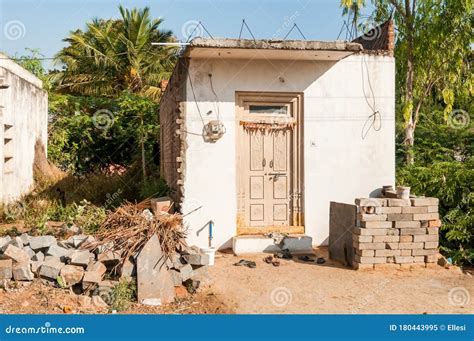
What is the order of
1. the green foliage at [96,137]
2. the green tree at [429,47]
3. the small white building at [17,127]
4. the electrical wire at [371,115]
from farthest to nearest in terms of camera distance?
the green foliage at [96,137] → the green tree at [429,47] → the small white building at [17,127] → the electrical wire at [371,115]

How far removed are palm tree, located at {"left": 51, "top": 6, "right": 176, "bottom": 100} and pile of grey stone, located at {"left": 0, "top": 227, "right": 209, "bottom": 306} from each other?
15836mm

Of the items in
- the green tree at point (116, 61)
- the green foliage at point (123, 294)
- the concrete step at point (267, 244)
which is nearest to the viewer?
the green foliage at point (123, 294)

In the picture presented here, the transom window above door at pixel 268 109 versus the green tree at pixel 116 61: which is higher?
the green tree at pixel 116 61

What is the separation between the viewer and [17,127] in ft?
41.2

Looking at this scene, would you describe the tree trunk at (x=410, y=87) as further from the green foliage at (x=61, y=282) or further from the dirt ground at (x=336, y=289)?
the green foliage at (x=61, y=282)

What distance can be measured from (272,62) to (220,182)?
8.37 ft

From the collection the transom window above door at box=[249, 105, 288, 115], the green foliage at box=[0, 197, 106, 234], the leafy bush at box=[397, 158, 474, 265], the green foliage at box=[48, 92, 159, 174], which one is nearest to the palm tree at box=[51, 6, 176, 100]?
the green foliage at box=[48, 92, 159, 174]

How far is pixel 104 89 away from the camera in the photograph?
22.8m

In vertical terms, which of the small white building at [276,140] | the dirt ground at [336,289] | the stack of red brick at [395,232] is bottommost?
the dirt ground at [336,289]

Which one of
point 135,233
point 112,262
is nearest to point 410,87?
point 135,233

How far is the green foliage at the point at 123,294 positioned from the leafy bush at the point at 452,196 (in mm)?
6150

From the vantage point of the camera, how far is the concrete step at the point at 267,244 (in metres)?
8.76

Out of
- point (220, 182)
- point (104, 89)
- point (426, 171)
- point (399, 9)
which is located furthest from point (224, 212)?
point (104, 89)

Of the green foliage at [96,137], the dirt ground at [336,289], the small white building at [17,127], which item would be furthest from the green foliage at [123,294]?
the green foliage at [96,137]
